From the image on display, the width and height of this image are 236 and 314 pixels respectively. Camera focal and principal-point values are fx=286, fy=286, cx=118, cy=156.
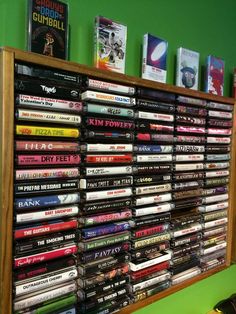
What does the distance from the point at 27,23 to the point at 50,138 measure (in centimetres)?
33

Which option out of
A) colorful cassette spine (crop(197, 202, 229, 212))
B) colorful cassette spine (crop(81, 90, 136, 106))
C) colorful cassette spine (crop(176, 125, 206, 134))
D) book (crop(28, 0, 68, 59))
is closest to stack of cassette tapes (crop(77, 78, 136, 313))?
colorful cassette spine (crop(81, 90, 136, 106))

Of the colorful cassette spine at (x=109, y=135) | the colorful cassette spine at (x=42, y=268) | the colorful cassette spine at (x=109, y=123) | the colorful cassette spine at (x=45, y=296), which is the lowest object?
the colorful cassette spine at (x=45, y=296)

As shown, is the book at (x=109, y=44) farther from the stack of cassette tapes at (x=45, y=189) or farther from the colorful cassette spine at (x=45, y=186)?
the colorful cassette spine at (x=45, y=186)

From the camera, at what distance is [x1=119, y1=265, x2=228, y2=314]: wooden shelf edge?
1025 mm

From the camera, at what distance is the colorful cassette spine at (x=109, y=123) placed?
902 millimetres

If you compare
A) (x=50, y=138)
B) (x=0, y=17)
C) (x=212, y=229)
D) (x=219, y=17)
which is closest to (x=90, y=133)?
(x=50, y=138)

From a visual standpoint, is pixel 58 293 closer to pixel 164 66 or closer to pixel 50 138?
pixel 50 138

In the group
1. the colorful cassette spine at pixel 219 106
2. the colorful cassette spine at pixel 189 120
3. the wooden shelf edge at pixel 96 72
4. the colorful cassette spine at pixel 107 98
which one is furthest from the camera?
the colorful cassette spine at pixel 219 106

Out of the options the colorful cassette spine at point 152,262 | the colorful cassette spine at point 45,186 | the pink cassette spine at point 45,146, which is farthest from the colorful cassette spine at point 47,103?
the colorful cassette spine at point 152,262

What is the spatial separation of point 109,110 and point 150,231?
478mm

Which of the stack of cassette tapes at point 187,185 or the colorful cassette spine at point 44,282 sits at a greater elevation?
the stack of cassette tapes at point 187,185

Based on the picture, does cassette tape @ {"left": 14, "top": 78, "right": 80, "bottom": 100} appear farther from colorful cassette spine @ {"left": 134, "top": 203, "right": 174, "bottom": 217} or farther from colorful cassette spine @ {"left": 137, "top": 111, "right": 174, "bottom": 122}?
colorful cassette spine @ {"left": 134, "top": 203, "right": 174, "bottom": 217}

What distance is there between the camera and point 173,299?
1237mm

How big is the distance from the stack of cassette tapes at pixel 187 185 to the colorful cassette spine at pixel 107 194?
0.82 ft
